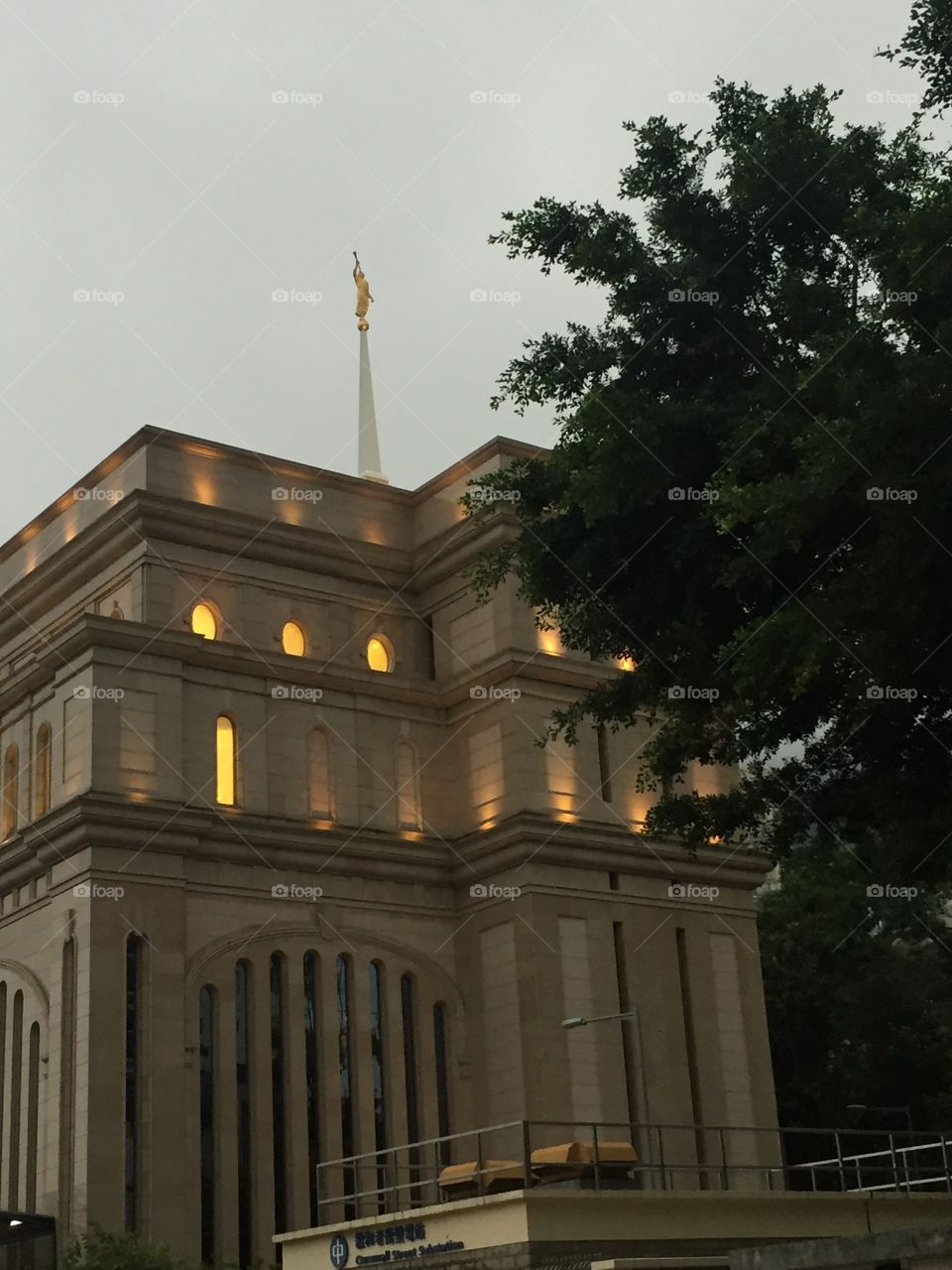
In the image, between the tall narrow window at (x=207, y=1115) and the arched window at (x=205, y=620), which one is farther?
the arched window at (x=205, y=620)

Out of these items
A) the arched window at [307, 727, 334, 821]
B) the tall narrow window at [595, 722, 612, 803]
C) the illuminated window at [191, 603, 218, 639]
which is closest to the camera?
the arched window at [307, 727, 334, 821]

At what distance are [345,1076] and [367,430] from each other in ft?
79.5

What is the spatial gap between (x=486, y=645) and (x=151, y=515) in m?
8.71

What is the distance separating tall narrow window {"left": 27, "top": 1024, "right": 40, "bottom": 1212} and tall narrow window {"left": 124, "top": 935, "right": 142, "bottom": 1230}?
2.27 meters

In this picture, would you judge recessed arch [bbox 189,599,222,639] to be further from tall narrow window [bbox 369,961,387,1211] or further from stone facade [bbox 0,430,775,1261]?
tall narrow window [bbox 369,961,387,1211]

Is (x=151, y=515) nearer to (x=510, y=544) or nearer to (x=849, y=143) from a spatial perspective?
(x=510, y=544)

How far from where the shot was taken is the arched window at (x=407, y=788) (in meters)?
43.3

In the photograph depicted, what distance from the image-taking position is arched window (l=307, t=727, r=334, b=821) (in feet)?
138

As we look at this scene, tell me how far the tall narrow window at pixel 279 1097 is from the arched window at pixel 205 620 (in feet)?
26.4

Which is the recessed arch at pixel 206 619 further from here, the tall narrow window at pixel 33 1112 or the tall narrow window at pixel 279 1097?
the tall narrow window at pixel 33 1112

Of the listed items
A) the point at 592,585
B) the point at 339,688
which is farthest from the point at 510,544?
the point at 339,688

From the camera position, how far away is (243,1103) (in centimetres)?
3828

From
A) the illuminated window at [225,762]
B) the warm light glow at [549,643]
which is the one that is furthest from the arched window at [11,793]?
the warm light glow at [549,643]

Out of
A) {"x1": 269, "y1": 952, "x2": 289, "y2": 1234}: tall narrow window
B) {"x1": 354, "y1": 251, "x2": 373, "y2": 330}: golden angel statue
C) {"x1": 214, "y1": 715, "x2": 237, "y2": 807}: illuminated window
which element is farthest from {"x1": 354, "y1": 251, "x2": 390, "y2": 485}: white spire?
{"x1": 269, "y1": 952, "x2": 289, "y2": 1234}: tall narrow window
